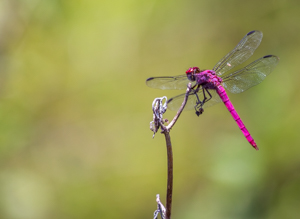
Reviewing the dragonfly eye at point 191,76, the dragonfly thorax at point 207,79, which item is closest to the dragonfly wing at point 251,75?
the dragonfly thorax at point 207,79

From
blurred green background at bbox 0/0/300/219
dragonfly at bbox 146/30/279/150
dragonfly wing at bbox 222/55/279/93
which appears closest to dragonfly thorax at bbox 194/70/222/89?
dragonfly at bbox 146/30/279/150

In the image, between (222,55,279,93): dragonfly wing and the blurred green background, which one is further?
the blurred green background

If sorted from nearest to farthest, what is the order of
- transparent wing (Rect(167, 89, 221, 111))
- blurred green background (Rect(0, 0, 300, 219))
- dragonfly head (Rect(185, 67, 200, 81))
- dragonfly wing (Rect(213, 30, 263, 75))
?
transparent wing (Rect(167, 89, 221, 111)), dragonfly head (Rect(185, 67, 200, 81)), dragonfly wing (Rect(213, 30, 263, 75)), blurred green background (Rect(0, 0, 300, 219))

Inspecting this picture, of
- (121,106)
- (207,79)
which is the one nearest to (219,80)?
(207,79)

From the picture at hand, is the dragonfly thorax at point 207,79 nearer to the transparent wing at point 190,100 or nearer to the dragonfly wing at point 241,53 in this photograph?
the transparent wing at point 190,100

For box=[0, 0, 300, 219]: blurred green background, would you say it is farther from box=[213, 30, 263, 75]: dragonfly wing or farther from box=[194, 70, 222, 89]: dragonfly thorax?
box=[194, 70, 222, 89]: dragonfly thorax

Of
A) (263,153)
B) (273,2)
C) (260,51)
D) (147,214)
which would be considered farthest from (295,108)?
(147,214)

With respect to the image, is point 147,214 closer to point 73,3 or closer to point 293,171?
point 293,171
